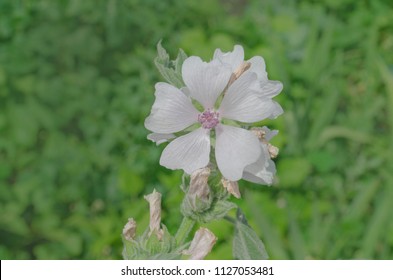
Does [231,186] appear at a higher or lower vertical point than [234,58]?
lower

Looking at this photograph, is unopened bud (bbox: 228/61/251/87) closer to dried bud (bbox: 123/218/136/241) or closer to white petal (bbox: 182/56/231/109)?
white petal (bbox: 182/56/231/109)

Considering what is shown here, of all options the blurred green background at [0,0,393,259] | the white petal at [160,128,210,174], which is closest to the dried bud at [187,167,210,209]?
the white petal at [160,128,210,174]

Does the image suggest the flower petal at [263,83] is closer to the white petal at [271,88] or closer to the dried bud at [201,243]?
the white petal at [271,88]

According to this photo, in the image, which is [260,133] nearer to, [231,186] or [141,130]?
[231,186]

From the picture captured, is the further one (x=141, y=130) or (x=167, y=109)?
(x=141, y=130)

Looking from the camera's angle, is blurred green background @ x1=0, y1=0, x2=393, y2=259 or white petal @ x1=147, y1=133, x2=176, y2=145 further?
blurred green background @ x1=0, y1=0, x2=393, y2=259

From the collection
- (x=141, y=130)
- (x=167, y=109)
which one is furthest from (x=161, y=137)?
(x=141, y=130)
